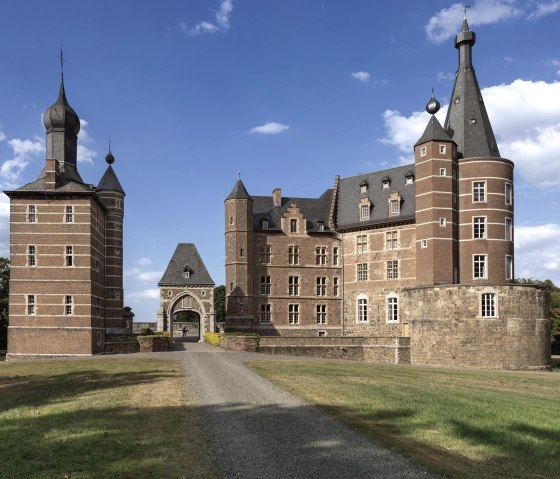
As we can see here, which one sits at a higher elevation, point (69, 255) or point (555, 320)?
point (69, 255)

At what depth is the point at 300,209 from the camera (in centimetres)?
5662

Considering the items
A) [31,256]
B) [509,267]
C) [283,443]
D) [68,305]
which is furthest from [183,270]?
[283,443]

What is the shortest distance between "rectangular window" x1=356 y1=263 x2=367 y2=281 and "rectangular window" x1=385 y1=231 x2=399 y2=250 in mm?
3210

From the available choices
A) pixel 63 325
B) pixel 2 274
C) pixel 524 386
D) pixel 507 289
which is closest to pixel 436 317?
pixel 507 289

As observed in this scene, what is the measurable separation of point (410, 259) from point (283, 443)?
37274mm

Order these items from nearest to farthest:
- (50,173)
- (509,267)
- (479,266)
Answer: (50,173) < (479,266) < (509,267)

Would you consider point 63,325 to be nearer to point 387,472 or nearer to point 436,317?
point 436,317

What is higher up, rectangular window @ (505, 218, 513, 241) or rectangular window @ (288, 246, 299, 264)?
rectangular window @ (505, 218, 513, 241)

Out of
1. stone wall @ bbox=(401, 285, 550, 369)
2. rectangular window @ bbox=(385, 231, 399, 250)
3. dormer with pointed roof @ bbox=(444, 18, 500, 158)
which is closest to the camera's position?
stone wall @ bbox=(401, 285, 550, 369)

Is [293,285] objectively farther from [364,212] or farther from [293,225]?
[364,212]

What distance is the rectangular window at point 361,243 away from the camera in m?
52.2

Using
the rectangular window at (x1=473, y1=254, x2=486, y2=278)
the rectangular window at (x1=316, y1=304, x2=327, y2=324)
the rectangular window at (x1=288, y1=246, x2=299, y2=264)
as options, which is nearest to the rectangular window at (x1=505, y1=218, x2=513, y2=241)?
the rectangular window at (x1=473, y1=254, x2=486, y2=278)

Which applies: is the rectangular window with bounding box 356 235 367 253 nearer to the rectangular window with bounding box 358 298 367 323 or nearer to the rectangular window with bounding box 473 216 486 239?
the rectangular window with bounding box 358 298 367 323

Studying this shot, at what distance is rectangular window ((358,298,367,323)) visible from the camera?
51.6 metres
